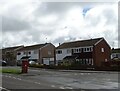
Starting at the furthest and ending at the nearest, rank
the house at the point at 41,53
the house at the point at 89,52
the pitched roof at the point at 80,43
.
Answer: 1. the house at the point at 41,53
2. the pitched roof at the point at 80,43
3. the house at the point at 89,52

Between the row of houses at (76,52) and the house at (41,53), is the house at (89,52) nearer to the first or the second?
the row of houses at (76,52)

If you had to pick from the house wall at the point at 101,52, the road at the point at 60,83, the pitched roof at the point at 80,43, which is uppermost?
the pitched roof at the point at 80,43

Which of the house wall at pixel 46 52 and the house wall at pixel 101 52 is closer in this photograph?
the house wall at pixel 101 52

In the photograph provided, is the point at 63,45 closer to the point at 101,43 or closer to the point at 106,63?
the point at 101,43

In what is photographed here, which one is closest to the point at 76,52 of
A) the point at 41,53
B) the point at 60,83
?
the point at 41,53

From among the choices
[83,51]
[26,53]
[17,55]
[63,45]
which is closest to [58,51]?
[63,45]

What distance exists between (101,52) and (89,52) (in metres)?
3.08

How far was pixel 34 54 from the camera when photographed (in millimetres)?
93812

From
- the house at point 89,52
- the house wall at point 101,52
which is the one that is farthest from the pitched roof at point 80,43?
the house wall at point 101,52

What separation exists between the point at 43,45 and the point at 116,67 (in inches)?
1884

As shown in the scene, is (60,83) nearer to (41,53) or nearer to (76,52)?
(76,52)

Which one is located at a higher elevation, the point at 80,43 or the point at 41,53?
the point at 80,43

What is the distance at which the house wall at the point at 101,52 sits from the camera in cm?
7081

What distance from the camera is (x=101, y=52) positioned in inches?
2847
